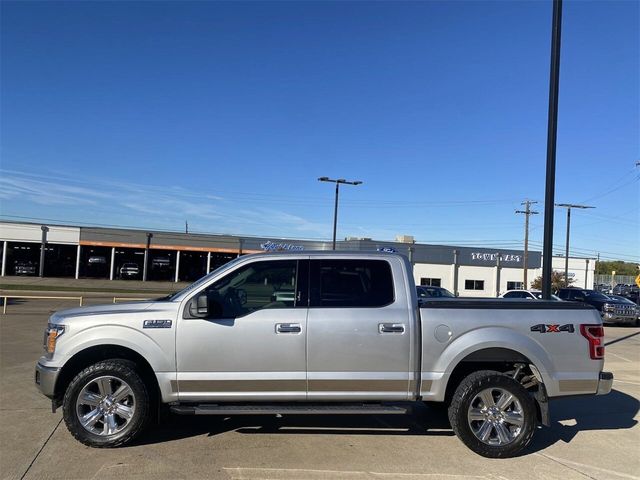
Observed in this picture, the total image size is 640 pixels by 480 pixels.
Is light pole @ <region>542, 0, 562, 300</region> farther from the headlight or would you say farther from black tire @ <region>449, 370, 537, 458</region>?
the headlight

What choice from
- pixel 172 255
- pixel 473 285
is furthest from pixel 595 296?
Answer: pixel 172 255

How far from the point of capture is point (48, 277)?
2127 inches

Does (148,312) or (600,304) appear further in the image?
(600,304)

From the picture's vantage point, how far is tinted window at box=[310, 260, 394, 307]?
5.24m

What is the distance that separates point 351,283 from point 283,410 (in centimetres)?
139

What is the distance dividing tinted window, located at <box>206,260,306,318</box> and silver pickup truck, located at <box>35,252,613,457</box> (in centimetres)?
2

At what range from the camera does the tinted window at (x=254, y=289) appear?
17.0 ft

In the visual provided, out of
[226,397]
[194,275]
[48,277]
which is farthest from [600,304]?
[48,277]

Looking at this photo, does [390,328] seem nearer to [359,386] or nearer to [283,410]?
[359,386]

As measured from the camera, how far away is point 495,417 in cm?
510

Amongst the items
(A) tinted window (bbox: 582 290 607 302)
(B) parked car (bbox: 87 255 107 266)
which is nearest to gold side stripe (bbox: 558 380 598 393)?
(A) tinted window (bbox: 582 290 607 302)

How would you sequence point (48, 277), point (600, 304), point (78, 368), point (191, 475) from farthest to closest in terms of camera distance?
point (48, 277), point (600, 304), point (78, 368), point (191, 475)

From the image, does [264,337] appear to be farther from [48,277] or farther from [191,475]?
[48,277]

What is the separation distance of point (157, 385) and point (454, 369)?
9.66 feet
